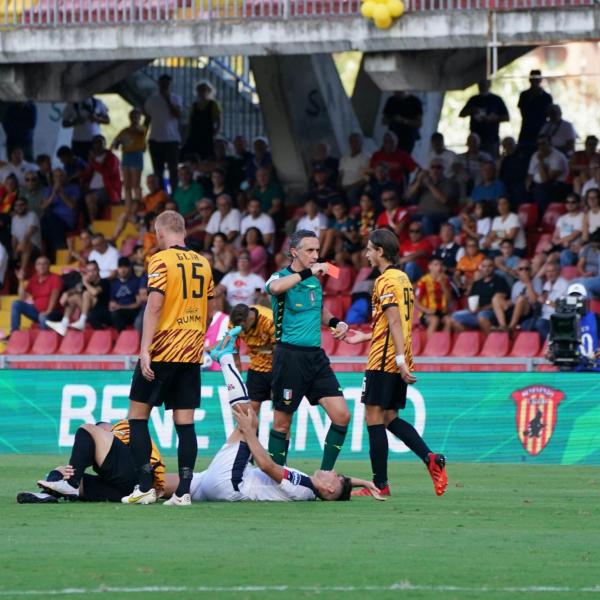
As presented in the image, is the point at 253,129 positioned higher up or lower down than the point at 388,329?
higher up

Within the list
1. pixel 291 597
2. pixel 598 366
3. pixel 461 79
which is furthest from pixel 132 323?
pixel 291 597

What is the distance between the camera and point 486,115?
2514 centimetres

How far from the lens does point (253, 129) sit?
32.2 meters

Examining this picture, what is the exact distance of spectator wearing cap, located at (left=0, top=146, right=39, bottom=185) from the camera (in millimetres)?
27453

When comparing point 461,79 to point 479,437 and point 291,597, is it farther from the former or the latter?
point 291,597

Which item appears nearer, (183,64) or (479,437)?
(479,437)

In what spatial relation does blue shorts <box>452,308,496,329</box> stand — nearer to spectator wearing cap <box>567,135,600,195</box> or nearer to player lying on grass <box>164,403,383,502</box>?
spectator wearing cap <box>567,135,600,195</box>

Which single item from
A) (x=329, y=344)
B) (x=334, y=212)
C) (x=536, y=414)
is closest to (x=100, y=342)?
(x=329, y=344)

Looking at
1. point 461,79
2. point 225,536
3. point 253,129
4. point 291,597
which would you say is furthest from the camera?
point 253,129

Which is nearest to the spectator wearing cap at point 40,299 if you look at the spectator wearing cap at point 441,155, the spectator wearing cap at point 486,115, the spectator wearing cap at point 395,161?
the spectator wearing cap at point 395,161

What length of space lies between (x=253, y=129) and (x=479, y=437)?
1573 centimetres

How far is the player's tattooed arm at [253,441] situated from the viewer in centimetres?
1098

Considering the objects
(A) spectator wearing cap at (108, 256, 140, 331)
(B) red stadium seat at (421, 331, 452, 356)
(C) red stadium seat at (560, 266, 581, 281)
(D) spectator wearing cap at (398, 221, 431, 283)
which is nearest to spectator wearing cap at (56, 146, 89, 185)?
(A) spectator wearing cap at (108, 256, 140, 331)

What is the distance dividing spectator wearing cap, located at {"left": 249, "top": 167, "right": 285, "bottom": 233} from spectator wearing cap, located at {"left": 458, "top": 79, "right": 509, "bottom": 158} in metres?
3.27
